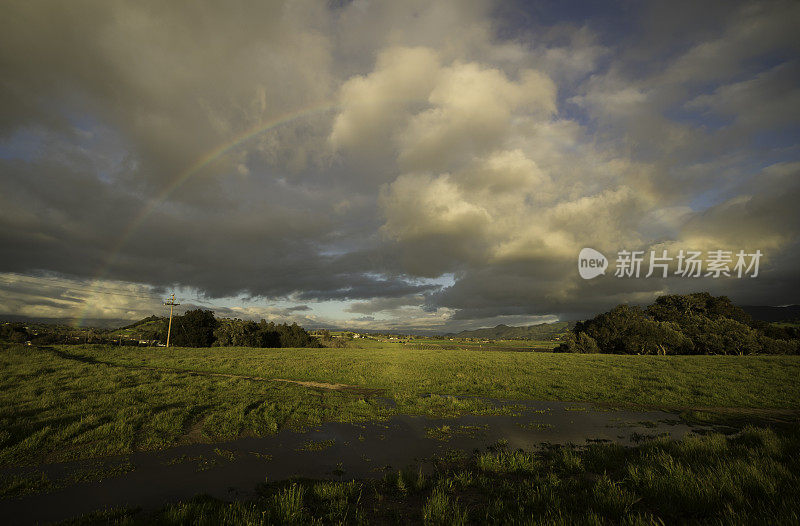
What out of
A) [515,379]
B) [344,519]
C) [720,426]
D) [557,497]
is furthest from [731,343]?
[344,519]

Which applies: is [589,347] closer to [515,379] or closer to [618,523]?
[515,379]

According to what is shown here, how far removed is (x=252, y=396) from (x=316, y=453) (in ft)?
36.2

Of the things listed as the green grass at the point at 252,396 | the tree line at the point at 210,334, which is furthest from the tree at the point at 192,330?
the green grass at the point at 252,396

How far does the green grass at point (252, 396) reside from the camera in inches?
507

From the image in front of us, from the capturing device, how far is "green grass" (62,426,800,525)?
6.71 metres

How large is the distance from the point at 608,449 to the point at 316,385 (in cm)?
2250

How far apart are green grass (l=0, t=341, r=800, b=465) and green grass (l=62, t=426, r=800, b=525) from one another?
6982 mm

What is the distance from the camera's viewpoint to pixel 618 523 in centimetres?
661

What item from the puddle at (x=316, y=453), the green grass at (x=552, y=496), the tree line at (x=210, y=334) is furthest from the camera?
the tree line at (x=210, y=334)

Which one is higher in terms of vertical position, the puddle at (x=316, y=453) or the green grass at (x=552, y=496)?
the green grass at (x=552, y=496)

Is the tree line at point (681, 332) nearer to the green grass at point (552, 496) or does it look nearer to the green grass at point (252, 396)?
the green grass at point (252, 396)

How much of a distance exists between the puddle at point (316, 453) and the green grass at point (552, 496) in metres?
1.11

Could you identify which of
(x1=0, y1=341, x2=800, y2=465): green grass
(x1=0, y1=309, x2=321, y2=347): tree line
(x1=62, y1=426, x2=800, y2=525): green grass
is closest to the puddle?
(x1=62, y1=426, x2=800, y2=525): green grass

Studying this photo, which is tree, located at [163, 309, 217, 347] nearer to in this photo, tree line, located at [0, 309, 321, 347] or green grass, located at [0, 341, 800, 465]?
tree line, located at [0, 309, 321, 347]
